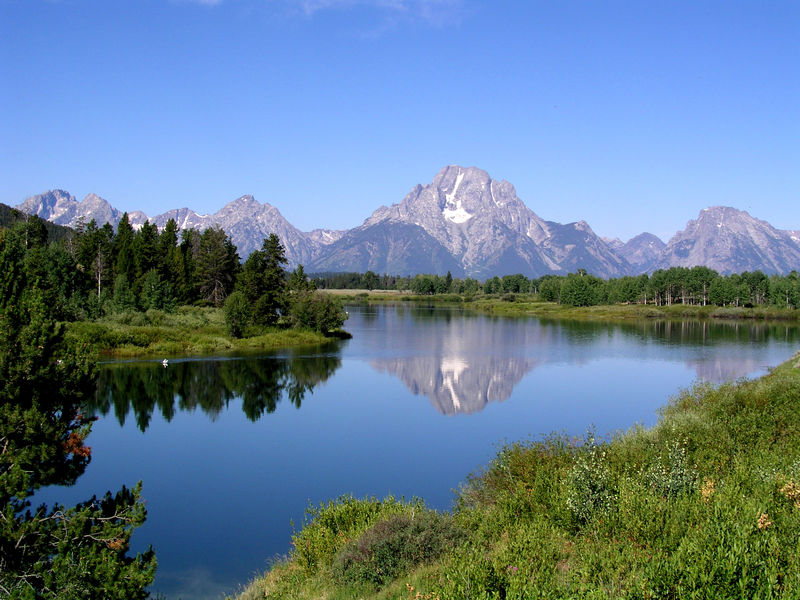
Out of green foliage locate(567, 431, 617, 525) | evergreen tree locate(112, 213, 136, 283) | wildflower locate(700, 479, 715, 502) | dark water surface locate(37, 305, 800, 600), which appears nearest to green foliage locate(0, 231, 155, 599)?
dark water surface locate(37, 305, 800, 600)

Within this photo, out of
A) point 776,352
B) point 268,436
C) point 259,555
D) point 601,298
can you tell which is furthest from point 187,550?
point 601,298

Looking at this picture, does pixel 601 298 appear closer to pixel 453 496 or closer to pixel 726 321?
pixel 726 321

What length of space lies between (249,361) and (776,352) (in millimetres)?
60950

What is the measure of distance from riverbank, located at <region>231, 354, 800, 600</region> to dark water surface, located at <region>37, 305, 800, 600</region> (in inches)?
183

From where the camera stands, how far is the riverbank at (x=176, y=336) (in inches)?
2495

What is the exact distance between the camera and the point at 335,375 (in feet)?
189

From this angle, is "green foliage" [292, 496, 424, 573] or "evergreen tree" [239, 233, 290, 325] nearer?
"green foliage" [292, 496, 424, 573]

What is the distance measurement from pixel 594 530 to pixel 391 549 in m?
4.57

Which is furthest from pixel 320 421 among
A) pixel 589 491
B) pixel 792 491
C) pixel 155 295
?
pixel 155 295

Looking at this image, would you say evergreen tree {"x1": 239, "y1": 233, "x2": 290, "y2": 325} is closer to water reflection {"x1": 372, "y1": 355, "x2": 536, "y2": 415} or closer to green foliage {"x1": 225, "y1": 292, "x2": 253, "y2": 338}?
green foliage {"x1": 225, "y1": 292, "x2": 253, "y2": 338}

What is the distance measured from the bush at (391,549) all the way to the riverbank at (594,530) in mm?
26

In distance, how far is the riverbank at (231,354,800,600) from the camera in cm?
981

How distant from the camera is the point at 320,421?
40.0 meters

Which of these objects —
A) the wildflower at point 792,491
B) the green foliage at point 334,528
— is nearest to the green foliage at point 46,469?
the green foliage at point 334,528
